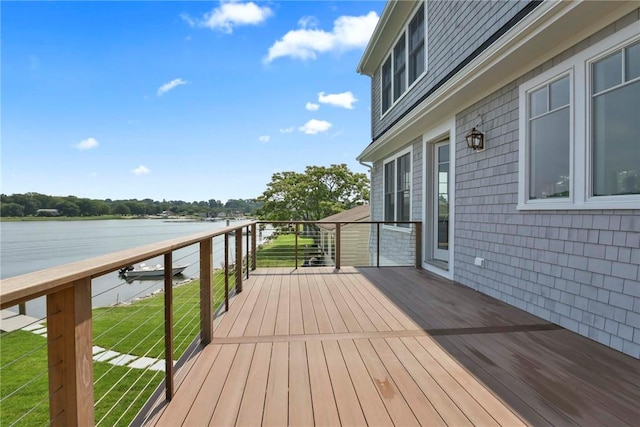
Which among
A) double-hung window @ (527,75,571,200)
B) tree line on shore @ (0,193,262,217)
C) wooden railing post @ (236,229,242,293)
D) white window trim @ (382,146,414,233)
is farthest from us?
tree line on shore @ (0,193,262,217)

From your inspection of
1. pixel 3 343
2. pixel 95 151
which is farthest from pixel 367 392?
pixel 95 151

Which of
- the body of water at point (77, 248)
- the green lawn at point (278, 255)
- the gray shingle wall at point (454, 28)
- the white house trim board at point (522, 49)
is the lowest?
the body of water at point (77, 248)

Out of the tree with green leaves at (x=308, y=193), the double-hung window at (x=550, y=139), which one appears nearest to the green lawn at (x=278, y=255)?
the double-hung window at (x=550, y=139)

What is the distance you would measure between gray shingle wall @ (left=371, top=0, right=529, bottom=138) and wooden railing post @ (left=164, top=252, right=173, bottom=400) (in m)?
4.06

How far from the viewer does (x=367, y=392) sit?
1.90 m

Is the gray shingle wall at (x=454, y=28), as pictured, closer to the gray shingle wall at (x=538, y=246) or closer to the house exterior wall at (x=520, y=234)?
the house exterior wall at (x=520, y=234)

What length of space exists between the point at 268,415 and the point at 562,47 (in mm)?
3635

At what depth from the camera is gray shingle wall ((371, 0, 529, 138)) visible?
3.76 meters

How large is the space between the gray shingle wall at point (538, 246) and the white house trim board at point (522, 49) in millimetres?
88

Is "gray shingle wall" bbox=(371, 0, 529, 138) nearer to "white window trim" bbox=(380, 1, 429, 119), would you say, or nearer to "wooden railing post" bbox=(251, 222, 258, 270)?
"white window trim" bbox=(380, 1, 429, 119)

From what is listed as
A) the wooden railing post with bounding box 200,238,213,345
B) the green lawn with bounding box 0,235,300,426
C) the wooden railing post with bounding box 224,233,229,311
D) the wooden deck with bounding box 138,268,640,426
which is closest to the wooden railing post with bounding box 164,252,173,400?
the wooden deck with bounding box 138,268,640,426

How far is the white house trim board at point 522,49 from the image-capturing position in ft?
7.83

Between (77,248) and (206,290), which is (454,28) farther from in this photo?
(77,248)

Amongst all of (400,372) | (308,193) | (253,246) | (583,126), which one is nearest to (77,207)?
(308,193)
